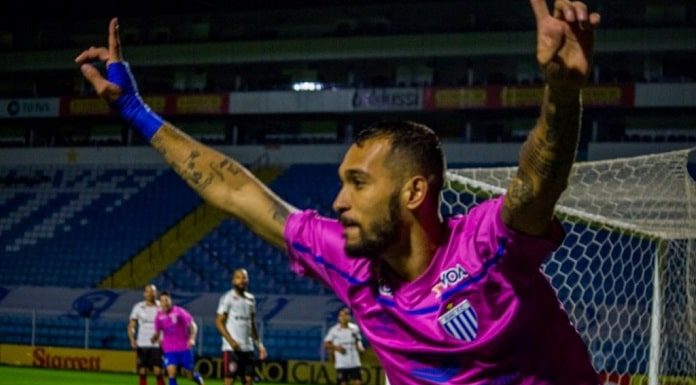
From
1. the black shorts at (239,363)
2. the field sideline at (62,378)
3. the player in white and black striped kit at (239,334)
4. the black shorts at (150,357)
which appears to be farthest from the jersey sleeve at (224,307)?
the field sideline at (62,378)

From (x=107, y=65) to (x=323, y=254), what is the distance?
3.26 ft

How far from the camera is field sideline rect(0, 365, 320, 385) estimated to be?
18766mm

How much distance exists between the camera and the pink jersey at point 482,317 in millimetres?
2789

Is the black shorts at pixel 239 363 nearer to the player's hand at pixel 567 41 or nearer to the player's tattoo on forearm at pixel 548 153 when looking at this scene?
the player's tattoo on forearm at pixel 548 153

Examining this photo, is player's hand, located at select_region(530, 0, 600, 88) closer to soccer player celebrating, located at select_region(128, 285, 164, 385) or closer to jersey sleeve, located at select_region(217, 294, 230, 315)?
jersey sleeve, located at select_region(217, 294, 230, 315)

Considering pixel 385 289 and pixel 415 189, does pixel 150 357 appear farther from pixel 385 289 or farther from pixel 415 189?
pixel 415 189

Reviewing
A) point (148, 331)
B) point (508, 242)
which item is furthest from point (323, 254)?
point (148, 331)

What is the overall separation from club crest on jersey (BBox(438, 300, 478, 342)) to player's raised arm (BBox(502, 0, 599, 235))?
273 mm

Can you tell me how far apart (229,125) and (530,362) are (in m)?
33.9

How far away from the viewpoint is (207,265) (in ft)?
88.0

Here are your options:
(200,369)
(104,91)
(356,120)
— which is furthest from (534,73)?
(104,91)

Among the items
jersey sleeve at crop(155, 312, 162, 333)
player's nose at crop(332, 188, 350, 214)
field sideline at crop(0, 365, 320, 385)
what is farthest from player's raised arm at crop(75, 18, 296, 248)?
field sideline at crop(0, 365, 320, 385)

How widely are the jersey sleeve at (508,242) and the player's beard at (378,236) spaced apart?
0.20 metres

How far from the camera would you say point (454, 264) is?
9.45ft
